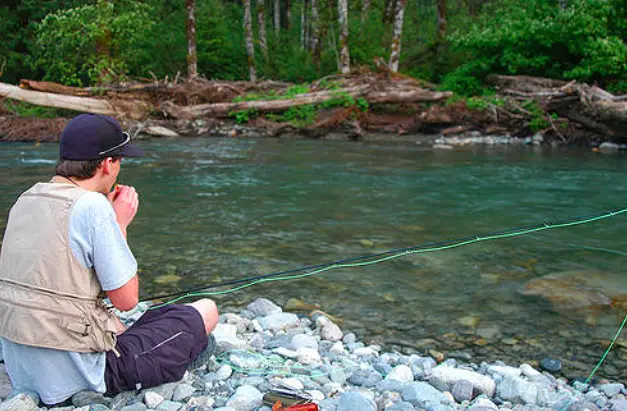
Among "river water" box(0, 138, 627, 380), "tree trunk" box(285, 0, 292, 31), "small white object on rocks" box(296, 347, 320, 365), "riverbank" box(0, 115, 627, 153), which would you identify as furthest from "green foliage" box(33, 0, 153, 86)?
"small white object on rocks" box(296, 347, 320, 365)

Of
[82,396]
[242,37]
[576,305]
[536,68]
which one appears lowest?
[576,305]

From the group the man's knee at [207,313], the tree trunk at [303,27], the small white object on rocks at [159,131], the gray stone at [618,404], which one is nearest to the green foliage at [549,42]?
the small white object on rocks at [159,131]

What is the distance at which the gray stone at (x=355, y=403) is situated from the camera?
294cm

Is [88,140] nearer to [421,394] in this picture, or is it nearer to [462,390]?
[421,394]

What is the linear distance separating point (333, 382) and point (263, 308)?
4.94 ft

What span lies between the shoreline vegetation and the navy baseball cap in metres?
14.7

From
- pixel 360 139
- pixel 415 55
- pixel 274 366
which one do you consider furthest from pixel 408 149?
pixel 274 366

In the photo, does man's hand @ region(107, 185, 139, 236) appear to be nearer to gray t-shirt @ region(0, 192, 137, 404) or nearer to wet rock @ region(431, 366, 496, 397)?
gray t-shirt @ region(0, 192, 137, 404)

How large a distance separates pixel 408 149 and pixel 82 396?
13825 millimetres

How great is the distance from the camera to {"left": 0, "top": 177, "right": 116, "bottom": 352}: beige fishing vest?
2.66m

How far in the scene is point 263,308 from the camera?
4840 millimetres

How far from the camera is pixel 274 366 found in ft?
11.8

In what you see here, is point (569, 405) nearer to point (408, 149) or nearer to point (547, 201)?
point (547, 201)

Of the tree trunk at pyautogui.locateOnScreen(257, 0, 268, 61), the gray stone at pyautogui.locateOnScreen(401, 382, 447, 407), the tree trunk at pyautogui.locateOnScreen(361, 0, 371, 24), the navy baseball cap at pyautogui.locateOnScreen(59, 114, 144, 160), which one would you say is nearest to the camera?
the navy baseball cap at pyautogui.locateOnScreen(59, 114, 144, 160)
